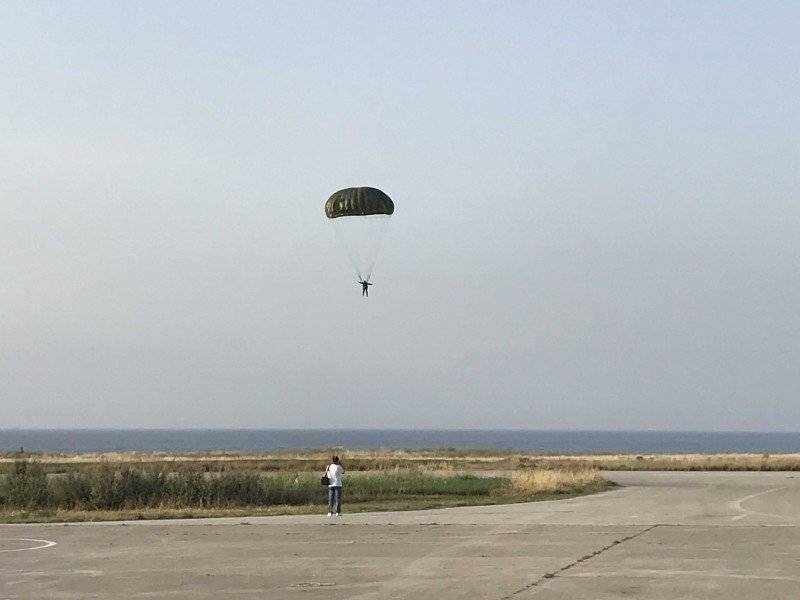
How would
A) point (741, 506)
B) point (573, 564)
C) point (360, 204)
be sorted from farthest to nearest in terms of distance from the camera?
point (360, 204) → point (741, 506) → point (573, 564)

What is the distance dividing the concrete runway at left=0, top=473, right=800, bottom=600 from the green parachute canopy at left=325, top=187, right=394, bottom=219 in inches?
334

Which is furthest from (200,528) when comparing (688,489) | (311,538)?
(688,489)

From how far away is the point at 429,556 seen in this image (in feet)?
64.1

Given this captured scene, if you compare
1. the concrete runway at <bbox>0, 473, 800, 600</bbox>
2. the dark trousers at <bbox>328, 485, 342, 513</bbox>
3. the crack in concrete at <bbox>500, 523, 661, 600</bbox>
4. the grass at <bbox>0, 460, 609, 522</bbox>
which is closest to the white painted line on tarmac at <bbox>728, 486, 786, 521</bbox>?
the concrete runway at <bbox>0, 473, 800, 600</bbox>

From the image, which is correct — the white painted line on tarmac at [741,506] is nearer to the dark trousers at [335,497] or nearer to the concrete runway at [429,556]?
the concrete runway at [429,556]

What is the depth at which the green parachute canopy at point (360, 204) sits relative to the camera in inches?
1282

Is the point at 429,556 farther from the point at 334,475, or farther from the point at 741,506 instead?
the point at 741,506

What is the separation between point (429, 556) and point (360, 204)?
585 inches

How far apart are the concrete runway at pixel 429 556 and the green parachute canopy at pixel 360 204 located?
8.47 m

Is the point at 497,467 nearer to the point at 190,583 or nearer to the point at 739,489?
the point at 739,489

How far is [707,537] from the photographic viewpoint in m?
22.8

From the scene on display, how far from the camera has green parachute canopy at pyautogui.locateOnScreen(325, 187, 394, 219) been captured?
32562 mm

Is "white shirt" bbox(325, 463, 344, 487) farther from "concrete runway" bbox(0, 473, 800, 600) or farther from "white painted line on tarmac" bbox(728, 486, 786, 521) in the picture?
"white painted line on tarmac" bbox(728, 486, 786, 521)

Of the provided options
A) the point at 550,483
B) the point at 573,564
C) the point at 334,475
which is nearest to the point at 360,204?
the point at 334,475
